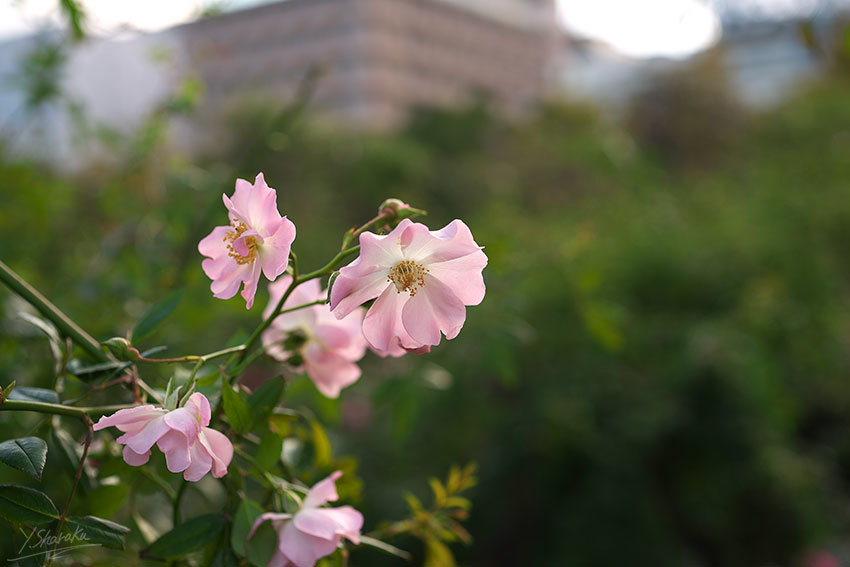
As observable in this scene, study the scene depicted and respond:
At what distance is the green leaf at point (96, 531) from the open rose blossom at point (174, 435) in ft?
0.11

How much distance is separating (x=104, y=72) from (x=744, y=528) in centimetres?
465

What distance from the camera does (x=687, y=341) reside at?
2.16 metres

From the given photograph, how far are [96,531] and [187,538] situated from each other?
0.05 m

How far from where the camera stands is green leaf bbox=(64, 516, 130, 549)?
0.32 metres

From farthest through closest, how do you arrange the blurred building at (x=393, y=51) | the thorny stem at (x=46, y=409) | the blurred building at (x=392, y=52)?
the blurred building at (x=393, y=51)
the blurred building at (x=392, y=52)
the thorny stem at (x=46, y=409)

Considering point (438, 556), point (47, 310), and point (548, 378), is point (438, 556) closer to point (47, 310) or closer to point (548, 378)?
point (47, 310)

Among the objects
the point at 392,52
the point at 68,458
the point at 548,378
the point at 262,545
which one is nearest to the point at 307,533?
the point at 262,545

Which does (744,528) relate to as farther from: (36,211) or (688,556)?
(36,211)

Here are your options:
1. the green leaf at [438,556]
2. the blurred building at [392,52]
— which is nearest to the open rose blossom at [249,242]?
the green leaf at [438,556]

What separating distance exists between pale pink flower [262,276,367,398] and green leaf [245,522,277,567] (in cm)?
10

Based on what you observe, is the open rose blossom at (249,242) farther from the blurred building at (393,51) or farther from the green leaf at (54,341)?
the blurred building at (393,51)

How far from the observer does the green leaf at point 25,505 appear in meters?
0.32

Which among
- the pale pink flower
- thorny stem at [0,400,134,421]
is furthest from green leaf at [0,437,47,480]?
the pale pink flower

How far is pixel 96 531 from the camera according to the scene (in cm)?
32
